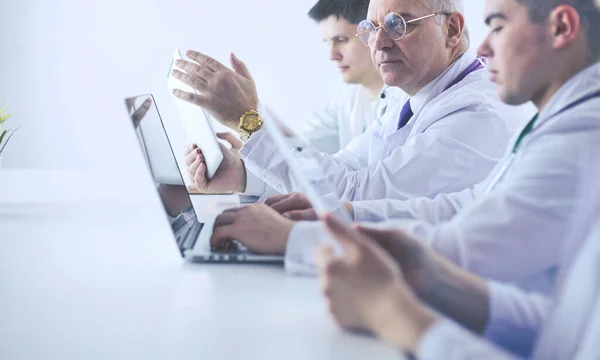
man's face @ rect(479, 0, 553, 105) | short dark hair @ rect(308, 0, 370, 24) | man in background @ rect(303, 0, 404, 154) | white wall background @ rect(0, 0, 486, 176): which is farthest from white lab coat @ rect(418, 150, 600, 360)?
white wall background @ rect(0, 0, 486, 176)

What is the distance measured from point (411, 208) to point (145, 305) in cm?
45

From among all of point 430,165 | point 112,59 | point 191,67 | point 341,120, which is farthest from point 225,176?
point 112,59

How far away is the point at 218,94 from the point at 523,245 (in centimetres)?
67

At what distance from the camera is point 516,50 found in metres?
0.65

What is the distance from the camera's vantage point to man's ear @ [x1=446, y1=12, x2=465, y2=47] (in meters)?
1.45

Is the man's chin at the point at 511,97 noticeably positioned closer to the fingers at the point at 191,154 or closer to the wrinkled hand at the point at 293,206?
the wrinkled hand at the point at 293,206

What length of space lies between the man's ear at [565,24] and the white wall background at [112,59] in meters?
3.09

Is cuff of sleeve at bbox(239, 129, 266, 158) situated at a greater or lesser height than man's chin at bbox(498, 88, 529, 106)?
lesser

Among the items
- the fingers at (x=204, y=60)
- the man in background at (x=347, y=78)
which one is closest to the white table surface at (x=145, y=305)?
the fingers at (x=204, y=60)

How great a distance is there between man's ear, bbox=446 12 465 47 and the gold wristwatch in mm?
468

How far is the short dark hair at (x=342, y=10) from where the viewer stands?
92.5 inches

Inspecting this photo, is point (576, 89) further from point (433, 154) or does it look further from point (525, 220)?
point (433, 154)

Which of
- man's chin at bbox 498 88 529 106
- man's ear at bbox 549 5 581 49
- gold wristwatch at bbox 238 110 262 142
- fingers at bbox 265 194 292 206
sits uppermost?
man's ear at bbox 549 5 581 49

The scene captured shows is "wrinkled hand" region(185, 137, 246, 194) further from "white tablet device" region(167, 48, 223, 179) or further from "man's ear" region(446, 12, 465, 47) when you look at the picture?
"man's ear" region(446, 12, 465, 47)
